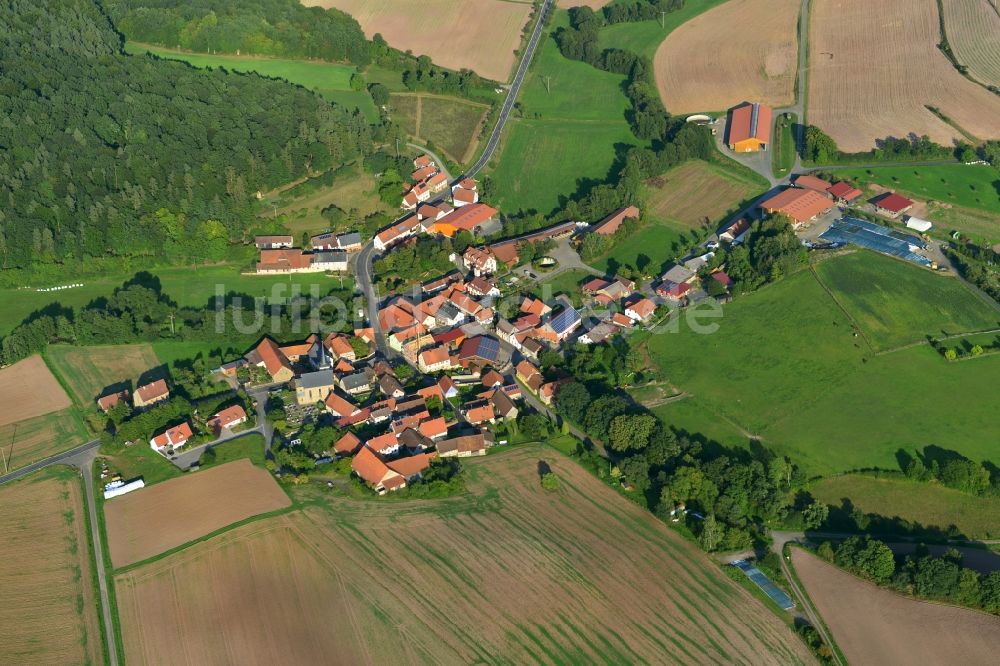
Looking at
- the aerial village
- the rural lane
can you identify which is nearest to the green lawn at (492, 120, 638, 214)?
the rural lane

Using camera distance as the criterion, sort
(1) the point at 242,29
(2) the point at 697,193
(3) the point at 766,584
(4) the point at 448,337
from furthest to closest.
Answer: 1. (1) the point at 242,29
2. (2) the point at 697,193
3. (4) the point at 448,337
4. (3) the point at 766,584

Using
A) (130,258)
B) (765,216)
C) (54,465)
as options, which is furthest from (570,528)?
(130,258)

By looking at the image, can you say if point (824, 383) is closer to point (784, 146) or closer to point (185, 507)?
point (784, 146)

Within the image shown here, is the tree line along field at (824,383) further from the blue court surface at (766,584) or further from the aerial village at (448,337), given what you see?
the blue court surface at (766,584)

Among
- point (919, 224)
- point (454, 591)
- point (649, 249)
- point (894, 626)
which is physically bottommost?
→ point (454, 591)

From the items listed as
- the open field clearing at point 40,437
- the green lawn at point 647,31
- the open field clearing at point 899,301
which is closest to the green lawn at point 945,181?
the open field clearing at point 899,301

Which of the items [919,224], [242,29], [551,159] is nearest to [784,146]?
[919,224]

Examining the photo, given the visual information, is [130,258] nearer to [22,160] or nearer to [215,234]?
[215,234]
